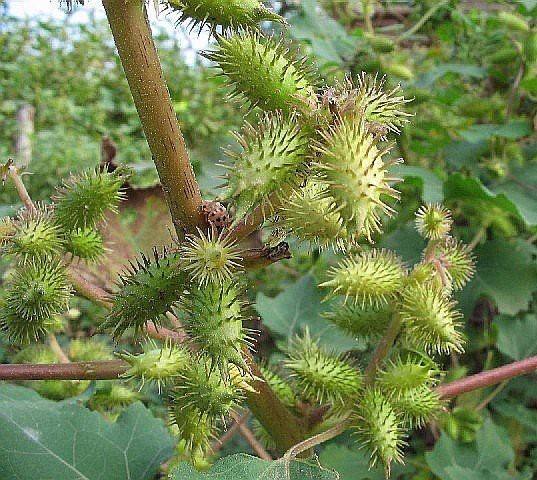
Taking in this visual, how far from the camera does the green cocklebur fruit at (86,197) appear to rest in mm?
1015

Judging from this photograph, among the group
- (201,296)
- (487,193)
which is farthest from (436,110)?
(201,296)

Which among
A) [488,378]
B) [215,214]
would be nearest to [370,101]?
[215,214]

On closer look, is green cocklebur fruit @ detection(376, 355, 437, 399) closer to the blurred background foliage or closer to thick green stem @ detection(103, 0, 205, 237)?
the blurred background foliage

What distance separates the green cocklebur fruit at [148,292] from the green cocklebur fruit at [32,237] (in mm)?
191

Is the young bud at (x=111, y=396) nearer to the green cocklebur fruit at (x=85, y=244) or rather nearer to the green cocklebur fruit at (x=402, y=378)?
the green cocklebur fruit at (x=85, y=244)

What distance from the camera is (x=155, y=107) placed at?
0.81 meters

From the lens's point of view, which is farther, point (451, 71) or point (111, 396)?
point (451, 71)

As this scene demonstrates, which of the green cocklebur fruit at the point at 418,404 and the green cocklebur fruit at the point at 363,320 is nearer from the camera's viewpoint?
the green cocklebur fruit at the point at 418,404

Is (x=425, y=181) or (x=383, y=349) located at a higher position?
(x=425, y=181)

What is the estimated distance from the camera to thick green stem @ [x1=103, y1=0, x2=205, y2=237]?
0.76m

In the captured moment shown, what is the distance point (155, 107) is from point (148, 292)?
240 millimetres

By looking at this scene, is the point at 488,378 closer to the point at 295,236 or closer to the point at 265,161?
the point at 295,236

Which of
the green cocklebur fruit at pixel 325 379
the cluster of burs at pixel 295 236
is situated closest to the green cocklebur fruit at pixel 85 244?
the cluster of burs at pixel 295 236

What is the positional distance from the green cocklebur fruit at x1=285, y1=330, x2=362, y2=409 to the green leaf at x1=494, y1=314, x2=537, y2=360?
2.75 feet
